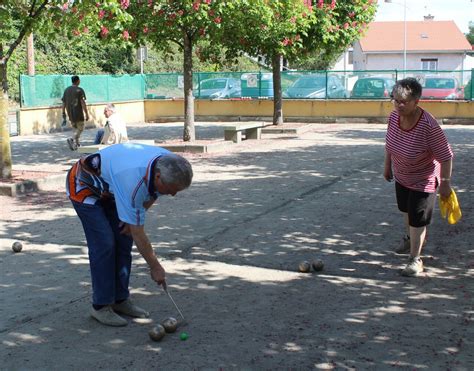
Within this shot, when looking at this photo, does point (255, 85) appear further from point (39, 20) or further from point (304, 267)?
point (304, 267)

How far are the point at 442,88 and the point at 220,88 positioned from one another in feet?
27.2

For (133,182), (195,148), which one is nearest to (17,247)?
(133,182)

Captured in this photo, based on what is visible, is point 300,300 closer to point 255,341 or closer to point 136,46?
point 255,341

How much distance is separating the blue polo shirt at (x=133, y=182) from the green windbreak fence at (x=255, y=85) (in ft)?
65.0

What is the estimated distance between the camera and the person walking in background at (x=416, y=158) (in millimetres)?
6352

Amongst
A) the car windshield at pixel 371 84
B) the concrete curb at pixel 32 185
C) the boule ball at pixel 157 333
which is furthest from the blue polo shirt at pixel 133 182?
the car windshield at pixel 371 84

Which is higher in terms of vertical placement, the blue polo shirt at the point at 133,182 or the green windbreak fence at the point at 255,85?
the green windbreak fence at the point at 255,85

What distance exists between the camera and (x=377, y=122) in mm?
26078

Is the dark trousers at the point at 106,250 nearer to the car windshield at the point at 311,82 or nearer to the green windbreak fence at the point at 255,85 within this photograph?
the green windbreak fence at the point at 255,85

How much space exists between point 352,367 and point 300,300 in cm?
141

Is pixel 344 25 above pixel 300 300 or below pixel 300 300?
above

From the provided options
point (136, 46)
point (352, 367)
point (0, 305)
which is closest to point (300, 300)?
point (352, 367)

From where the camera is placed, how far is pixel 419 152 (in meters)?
6.49

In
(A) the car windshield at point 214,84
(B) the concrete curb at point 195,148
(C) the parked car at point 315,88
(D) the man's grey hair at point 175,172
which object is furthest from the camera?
(A) the car windshield at point 214,84
